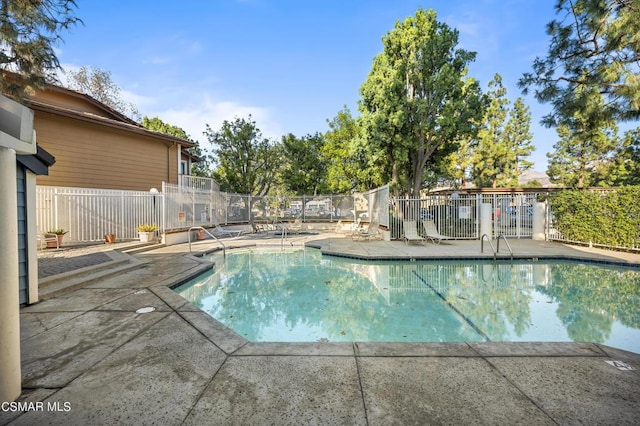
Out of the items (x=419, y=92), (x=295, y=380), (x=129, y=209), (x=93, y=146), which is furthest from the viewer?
(x=419, y=92)

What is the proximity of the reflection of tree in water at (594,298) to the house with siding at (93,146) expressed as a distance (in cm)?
1500

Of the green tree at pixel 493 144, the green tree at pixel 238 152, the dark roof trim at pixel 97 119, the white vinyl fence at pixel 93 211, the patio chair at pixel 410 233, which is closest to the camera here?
the white vinyl fence at pixel 93 211

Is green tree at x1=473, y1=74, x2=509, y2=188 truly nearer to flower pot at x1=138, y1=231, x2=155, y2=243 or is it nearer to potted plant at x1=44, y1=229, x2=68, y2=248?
flower pot at x1=138, y1=231, x2=155, y2=243

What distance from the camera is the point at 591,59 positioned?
28.8 ft

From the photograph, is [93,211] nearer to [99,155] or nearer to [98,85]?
[99,155]

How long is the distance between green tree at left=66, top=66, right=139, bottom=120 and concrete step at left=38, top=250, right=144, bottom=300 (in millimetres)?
20688

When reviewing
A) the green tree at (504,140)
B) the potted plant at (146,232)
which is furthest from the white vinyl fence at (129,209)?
the green tree at (504,140)

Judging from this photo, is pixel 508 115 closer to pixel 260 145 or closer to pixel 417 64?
pixel 417 64

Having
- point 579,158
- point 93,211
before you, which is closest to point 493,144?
point 579,158

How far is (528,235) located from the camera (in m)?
13.6

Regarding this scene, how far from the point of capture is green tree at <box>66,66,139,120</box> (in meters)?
22.4

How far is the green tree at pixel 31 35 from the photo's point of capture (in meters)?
6.61

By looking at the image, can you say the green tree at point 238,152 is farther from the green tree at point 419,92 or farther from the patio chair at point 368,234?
the patio chair at point 368,234

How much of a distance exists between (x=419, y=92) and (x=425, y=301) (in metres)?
11.7
